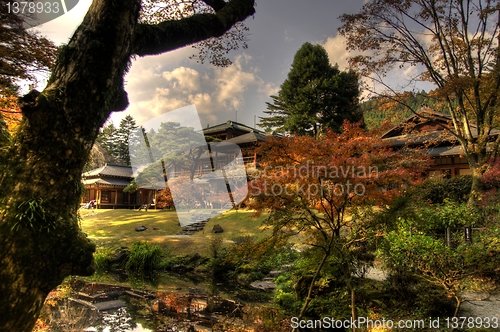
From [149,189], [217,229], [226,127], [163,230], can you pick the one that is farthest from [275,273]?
[226,127]

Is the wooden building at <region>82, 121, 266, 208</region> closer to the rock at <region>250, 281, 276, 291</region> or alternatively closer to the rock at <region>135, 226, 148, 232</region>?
the rock at <region>135, 226, 148, 232</region>

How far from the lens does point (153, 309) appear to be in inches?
244

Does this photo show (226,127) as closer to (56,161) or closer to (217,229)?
(217,229)

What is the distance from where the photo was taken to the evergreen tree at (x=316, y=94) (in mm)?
21875

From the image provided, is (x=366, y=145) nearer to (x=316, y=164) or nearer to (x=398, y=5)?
(x=316, y=164)

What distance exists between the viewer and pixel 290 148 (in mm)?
4402

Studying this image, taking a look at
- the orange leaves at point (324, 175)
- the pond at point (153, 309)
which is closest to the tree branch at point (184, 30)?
the orange leaves at point (324, 175)

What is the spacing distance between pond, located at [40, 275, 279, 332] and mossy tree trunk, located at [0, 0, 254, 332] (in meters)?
3.80

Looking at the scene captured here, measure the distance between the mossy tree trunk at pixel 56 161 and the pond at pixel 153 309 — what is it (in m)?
3.80

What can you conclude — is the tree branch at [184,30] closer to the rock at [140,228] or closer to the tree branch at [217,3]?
the tree branch at [217,3]

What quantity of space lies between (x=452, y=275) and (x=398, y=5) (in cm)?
919

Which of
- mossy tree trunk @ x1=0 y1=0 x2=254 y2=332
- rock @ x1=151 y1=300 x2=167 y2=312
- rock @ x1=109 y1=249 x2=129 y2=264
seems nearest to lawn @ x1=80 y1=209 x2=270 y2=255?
rock @ x1=109 y1=249 x2=129 y2=264

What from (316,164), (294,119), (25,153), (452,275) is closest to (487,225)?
(452,275)

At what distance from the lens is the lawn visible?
12500mm
